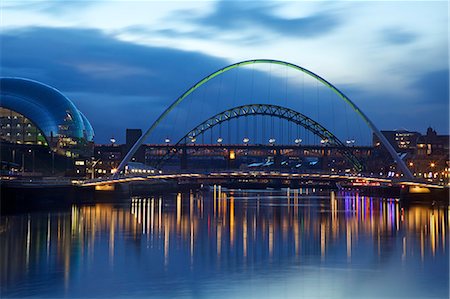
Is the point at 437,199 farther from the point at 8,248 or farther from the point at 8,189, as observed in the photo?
the point at 8,248

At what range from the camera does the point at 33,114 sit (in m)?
124

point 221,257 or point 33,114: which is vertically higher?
point 33,114

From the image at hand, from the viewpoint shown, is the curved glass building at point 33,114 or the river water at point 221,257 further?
the curved glass building at point 33,114

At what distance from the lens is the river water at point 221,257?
3584cm

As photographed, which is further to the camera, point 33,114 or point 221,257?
point 33,114

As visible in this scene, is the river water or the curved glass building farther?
the curved glass building

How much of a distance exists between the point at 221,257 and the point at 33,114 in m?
83.2

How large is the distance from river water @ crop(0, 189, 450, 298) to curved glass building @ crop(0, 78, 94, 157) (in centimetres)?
5018

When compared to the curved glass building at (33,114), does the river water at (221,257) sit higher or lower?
lower

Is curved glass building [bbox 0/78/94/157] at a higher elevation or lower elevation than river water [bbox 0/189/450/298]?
higher

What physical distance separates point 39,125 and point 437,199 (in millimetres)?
60222

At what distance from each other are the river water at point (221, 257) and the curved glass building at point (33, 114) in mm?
50182

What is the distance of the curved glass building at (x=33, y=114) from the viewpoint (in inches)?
4801

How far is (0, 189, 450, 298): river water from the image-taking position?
35844 mm
